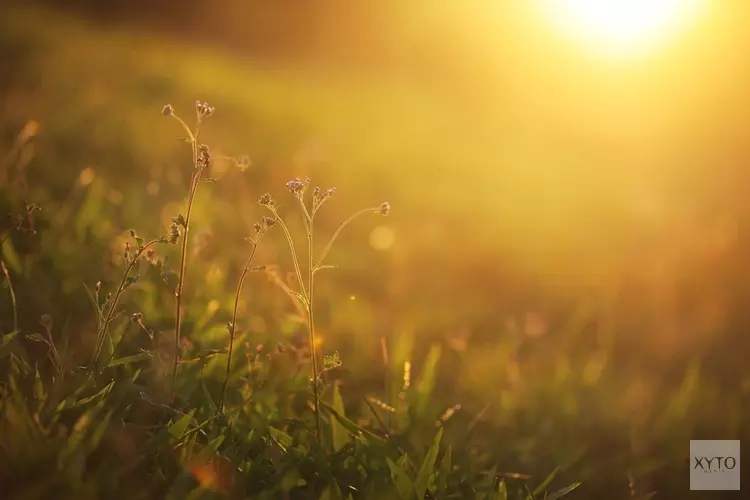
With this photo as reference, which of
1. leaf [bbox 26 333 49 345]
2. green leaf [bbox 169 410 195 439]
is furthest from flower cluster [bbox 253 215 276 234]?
leaf [bbox 26 333 49 345]

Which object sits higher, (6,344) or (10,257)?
(10,257)

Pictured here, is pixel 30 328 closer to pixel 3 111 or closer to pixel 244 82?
pixel 3 111

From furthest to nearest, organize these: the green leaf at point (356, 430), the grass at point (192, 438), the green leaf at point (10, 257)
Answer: the green leaf at point (10, 257) < the green leaf at point (356, 430) < the grass at point (192, 438)

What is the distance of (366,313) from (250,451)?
1218 millimetres

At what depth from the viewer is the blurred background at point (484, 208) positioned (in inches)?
104

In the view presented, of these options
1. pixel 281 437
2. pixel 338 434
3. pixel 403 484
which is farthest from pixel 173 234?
pixel 403 484

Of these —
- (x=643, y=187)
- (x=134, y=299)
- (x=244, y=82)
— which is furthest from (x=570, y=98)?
(x=134, y=299)

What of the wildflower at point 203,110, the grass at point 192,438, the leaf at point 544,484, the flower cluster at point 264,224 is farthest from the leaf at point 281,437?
the wildflower at point 203,110

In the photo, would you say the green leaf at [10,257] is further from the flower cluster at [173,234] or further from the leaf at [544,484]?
the leaf at [544,484]

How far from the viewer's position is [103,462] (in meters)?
1.66

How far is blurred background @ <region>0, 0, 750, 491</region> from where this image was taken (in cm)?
264

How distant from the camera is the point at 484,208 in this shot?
4.36 m

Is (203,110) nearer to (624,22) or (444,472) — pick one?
(444,472)

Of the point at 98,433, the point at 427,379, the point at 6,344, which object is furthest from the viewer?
the point at 427,379
